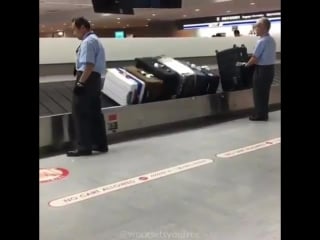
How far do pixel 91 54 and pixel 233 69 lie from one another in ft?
11.7

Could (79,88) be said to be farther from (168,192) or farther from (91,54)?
(168,192)

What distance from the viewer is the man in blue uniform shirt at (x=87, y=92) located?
470 cm

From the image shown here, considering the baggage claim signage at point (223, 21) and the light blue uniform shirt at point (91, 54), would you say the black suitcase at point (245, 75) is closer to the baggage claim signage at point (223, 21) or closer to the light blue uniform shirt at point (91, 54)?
the light blue uniform shirt at point (91, 54)

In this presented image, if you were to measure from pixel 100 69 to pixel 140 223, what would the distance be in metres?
2.25

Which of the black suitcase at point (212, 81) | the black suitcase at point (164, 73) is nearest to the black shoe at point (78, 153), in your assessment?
the black suitcase at point (164, 73)

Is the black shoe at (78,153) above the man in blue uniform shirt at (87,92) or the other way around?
the other way around

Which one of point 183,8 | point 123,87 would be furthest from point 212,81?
point 183,8

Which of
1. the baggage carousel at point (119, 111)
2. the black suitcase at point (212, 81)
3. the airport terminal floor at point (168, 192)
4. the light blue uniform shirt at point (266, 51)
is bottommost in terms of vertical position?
the airport terminal floor at point (168, 192)

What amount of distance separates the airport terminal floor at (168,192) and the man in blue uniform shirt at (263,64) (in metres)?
1.30

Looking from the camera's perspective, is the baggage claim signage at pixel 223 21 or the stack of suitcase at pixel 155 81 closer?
the stack of suitcase at pixel 155 81

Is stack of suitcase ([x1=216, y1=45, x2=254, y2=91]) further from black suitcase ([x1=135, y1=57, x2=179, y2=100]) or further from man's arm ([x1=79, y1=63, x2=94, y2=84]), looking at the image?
man's arm ([x1=79, y1=63, x2=94, y2=84])

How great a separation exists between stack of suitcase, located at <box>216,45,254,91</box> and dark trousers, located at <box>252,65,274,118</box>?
59cm

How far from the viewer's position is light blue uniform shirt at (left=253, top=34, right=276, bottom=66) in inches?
271
